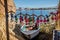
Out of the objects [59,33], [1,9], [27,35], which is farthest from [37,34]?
[59,33]

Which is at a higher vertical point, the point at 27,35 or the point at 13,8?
the point at 13,8

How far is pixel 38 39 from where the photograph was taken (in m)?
10.3

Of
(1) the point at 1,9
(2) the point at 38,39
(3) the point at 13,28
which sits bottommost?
(2) the point at 38,39

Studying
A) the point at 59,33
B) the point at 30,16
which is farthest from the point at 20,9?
the point at 59,33

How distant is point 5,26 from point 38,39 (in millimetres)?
3342

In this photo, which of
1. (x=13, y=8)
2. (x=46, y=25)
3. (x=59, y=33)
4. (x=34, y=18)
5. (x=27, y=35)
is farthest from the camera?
(x=34, y=18)

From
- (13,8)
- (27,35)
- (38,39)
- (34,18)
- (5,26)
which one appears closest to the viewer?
(5,26)

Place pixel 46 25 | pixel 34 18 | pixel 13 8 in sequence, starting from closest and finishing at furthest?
pixel 13 8 → pixel 46 25 → pixel 34 18

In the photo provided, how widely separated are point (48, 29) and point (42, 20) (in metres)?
0.95

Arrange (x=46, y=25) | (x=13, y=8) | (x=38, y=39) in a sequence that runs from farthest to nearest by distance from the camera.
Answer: (x=46, y=25) → (x=38, y=39) → (x=13, y=8)

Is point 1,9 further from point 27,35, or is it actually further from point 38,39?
point 38,39

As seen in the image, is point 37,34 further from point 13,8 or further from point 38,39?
point 13,8

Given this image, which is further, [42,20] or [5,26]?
[42,20]

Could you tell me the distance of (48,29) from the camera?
10.5 meters
